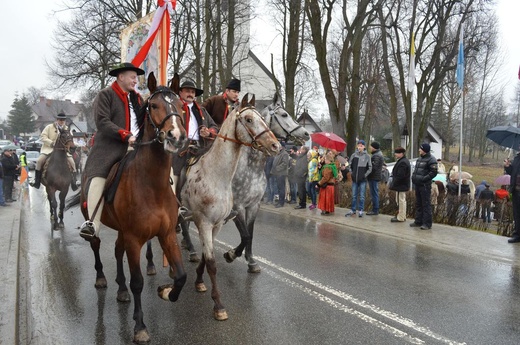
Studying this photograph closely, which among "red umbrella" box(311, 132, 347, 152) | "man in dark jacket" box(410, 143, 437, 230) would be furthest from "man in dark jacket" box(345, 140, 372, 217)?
"man in dark jacket" box(410, 143, 437, 230)

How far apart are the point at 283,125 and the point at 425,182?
5.37 m

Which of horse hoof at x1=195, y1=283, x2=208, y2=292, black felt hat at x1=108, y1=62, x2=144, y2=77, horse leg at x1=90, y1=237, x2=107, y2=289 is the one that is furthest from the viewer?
horse leg at x1=90, y1=237, x2=107, y2=289

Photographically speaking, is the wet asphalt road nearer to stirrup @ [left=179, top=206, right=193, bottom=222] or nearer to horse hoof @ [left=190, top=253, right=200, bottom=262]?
horse hoof @ [left=190, top=253, right=200, bottom=262]

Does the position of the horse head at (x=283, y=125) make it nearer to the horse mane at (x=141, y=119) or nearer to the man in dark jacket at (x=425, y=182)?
the horse mane at (x=141, y=119)

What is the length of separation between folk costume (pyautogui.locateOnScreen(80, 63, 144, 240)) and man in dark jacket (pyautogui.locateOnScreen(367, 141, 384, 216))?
876cm

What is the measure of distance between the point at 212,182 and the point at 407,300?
3.09 m

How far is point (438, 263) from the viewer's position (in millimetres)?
7746

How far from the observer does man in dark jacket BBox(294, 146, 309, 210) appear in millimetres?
14812

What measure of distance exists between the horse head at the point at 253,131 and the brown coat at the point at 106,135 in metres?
1.43

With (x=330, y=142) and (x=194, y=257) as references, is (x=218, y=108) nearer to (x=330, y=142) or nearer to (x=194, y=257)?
(x=194, y=257)

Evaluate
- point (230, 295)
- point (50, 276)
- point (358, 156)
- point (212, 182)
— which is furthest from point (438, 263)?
point (50, 276)

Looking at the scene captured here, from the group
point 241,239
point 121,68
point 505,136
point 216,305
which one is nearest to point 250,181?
point 241,239

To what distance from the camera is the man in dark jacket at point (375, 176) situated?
12758 mm

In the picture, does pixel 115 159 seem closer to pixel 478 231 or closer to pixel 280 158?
pixel 478 231
